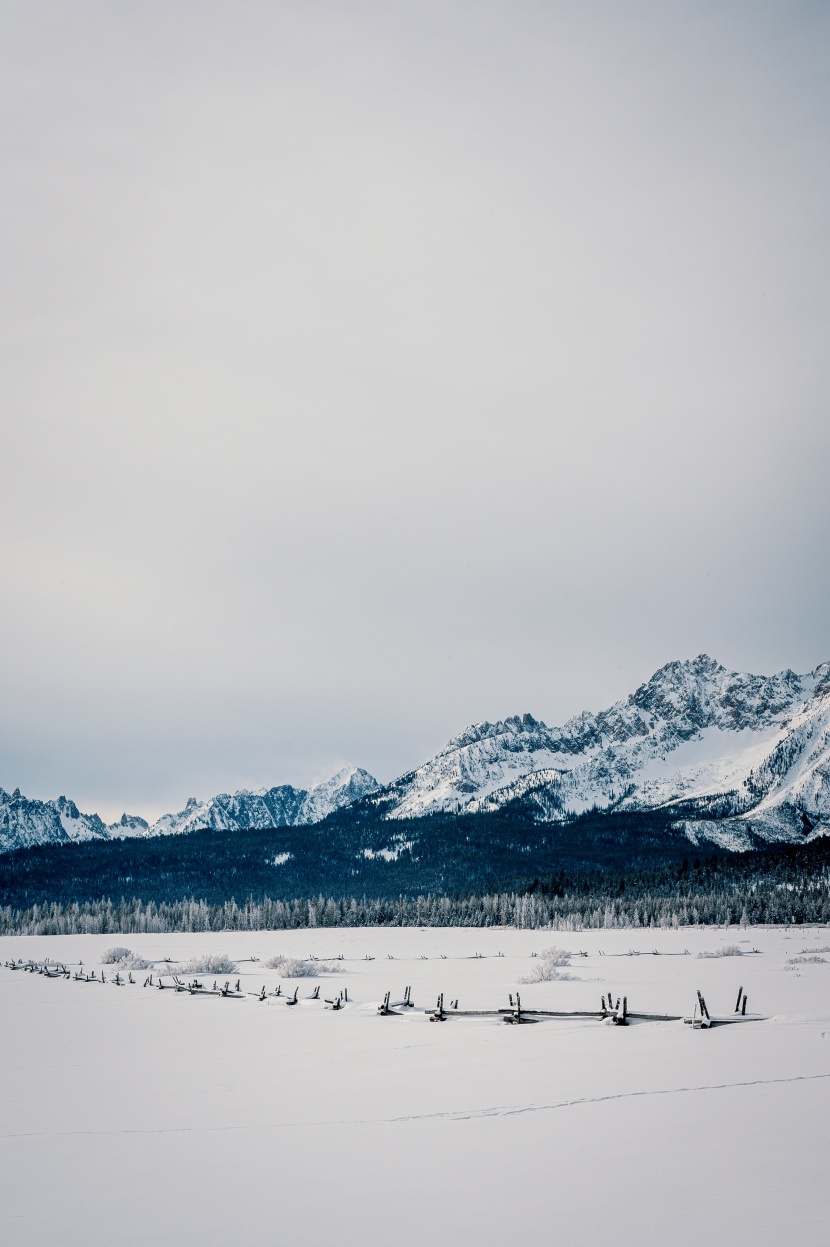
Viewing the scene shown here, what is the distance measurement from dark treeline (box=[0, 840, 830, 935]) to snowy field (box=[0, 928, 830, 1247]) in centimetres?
7366

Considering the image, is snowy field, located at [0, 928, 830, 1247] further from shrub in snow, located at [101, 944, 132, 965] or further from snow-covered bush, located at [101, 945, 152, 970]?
shrub in snow, located at [101, 944, 132, 965]

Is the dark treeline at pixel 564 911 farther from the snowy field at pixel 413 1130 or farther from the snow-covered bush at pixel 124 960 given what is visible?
the snowy field at pixel 413 1130

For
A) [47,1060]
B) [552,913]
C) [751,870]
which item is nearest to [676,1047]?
[47,1060]

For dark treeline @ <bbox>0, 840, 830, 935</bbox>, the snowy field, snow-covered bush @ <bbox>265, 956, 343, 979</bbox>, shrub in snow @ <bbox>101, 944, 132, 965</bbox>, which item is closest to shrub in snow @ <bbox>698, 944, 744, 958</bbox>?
snow-covered bush @ <bbox>265, 956, 343, 979</bbox>

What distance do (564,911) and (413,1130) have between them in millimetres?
103460

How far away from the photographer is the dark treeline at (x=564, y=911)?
91250 millimetres

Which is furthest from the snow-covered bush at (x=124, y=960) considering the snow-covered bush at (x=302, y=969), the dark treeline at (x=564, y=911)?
the dark treeline at (x=564, y=911)

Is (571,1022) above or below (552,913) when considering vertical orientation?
above

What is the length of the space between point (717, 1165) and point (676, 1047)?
27.1 feet

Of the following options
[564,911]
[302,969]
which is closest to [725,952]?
[302,969]

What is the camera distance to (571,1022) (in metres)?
21.5

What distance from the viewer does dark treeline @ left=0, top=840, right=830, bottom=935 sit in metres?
91.2

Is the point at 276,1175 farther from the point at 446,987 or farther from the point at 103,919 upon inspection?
the point at 103,919

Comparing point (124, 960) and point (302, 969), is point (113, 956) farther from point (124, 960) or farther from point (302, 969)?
point (302, 969)
